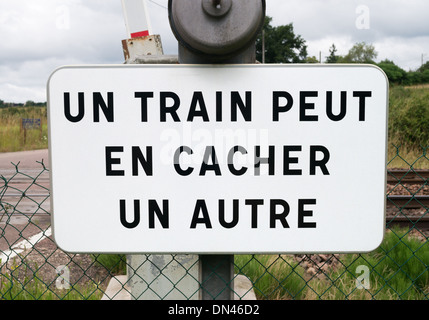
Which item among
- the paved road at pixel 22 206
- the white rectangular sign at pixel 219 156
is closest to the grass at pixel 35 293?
the paved road at pixel 22 206

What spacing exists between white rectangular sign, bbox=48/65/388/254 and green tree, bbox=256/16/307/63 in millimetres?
62346

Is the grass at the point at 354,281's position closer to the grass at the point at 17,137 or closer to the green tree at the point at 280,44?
the grass at the point at 17,137

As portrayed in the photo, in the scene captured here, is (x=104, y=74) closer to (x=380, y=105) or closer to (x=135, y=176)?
(x=135, y=176)

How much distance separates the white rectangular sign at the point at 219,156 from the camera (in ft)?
4.88

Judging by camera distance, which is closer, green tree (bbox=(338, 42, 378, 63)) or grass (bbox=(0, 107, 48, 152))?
grass (bbox=(0, 107, 48, 152))

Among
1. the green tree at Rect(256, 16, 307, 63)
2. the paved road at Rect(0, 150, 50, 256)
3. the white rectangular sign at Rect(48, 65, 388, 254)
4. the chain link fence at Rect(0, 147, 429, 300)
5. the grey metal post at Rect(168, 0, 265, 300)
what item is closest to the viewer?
the grey metal post at Rect(168, 0, 265, 300)

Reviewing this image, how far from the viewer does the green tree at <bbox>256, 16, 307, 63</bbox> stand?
63.1 meters

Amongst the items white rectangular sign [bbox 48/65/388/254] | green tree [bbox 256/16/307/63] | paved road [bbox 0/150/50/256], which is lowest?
paved road [bbox 0/150/50/256]

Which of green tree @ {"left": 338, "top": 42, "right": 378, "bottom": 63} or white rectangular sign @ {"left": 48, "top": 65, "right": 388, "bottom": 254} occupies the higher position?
green tree @ {"left": 338, "top": 42, "right": 378, "bottom": 63}

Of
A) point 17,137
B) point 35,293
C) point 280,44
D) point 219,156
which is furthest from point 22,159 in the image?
point 280,44

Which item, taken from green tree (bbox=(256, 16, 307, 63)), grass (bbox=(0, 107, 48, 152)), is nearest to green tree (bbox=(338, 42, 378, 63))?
green tree (bbox=(256, 16, 307, 63))

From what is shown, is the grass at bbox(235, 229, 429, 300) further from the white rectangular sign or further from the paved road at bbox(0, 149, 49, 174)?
the paved road at bbox(0, 149, 49, 174)
